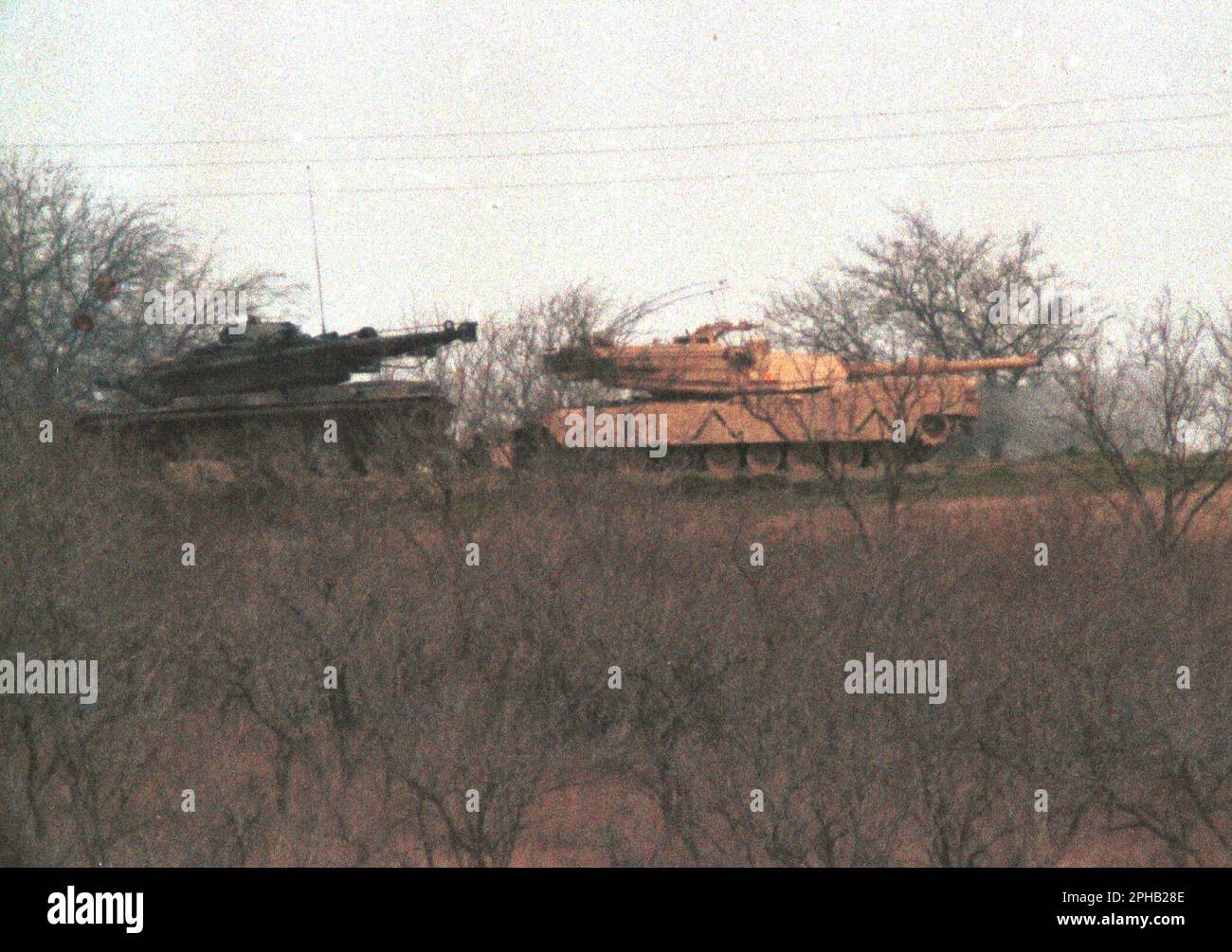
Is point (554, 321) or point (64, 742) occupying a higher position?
point (554, 321)

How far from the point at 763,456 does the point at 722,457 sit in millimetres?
725

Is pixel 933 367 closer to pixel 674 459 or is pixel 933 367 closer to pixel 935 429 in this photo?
pixel 935 429

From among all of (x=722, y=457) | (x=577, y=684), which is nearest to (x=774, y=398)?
(x=722, y=457)

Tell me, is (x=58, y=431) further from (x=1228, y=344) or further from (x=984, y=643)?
(x=1228, y=344)

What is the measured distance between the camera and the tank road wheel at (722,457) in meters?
27.8

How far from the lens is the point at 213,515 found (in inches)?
624

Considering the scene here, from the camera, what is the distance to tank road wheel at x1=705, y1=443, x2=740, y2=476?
27812mm

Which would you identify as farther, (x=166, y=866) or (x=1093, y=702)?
(x=1093, y=702)

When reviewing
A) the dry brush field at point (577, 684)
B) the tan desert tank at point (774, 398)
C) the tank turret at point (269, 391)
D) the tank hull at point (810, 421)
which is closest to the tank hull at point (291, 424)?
the tank turret at point (269, 391)

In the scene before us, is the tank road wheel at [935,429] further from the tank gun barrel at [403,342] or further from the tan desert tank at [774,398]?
the tank gun barrel at [403,342]

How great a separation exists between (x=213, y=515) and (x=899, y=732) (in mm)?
7708

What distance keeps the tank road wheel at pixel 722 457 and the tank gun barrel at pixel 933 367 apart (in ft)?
8.49

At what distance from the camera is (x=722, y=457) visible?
28000mm
